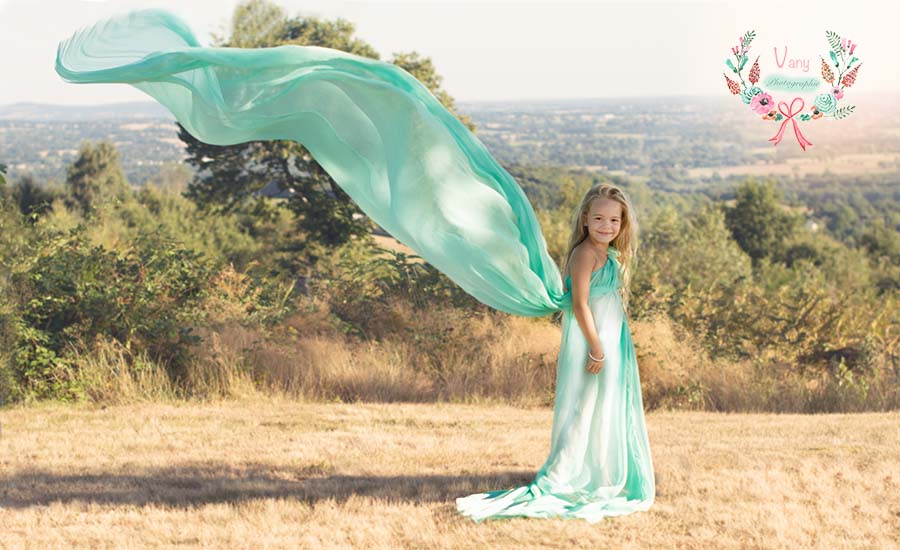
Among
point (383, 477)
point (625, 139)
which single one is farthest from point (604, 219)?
point (625, 139)

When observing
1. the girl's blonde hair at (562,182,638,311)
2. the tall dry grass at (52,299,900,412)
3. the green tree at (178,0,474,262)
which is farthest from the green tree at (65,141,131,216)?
the girl's blonde hair at (562,182,638,311)

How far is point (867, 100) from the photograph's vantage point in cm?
6769

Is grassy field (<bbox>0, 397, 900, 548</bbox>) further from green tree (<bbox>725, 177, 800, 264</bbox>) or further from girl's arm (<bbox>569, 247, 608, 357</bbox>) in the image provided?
green tree (<bbox>725, 177, 800, 264</bbox>)

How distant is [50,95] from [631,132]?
40779 millimetres

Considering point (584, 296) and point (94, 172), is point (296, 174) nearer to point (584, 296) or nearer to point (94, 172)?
point (584, 296)

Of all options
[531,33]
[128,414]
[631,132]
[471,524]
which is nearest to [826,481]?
[471,524]

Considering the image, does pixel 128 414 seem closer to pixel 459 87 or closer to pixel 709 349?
pixel 709 349

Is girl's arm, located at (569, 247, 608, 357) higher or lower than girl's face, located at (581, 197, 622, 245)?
lower

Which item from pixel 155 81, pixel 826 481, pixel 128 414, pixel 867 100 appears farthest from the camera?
pixel 867 100

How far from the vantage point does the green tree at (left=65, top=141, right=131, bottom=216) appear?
1697 inches

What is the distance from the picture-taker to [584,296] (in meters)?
5.01

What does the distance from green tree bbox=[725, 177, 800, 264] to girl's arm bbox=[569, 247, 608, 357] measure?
47.6m

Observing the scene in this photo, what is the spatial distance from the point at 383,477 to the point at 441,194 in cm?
188

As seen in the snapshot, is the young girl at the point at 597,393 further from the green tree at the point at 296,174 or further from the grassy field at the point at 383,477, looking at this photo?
the green tree at the point at 296,174
